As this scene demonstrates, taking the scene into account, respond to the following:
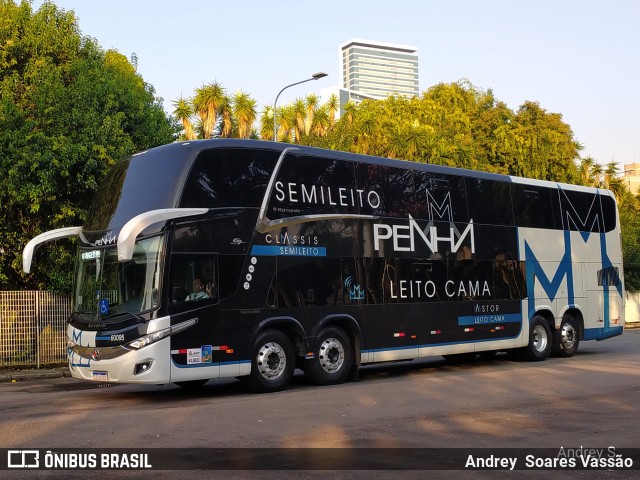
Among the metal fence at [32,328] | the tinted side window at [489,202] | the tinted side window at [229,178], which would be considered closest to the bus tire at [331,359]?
the tinted side window at [229,178]

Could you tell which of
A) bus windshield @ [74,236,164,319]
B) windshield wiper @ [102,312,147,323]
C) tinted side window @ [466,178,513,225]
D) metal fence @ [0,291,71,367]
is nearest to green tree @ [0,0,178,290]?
metal fence @ [0,291,71,367]

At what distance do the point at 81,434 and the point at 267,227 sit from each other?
A: 217 inches

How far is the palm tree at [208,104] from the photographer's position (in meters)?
47.2

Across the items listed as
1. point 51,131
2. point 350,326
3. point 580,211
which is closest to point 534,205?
point 580,211

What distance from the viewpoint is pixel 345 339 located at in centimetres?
1494

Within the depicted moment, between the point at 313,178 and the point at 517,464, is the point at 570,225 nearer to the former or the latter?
the point at 313,178

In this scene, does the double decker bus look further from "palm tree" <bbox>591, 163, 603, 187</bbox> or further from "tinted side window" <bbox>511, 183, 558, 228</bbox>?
"palm tree" <bbox>591, 163, 603, 187</bbox>

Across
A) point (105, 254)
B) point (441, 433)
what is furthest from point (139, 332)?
point (441, 433)

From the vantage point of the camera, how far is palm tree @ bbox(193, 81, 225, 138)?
47.2 metres

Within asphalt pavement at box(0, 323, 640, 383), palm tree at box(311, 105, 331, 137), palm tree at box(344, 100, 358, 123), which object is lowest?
asphalt pavement at box(0, 323, 640, 383)

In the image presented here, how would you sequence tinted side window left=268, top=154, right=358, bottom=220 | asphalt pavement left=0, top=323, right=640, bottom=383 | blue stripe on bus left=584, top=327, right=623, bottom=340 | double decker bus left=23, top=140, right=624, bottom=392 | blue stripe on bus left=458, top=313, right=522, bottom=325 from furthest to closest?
blue stripe on bus left=584, top=327, right=623, bottom=340 < asphalt pavement left=0, top=323, right=640, bottom=383 < blue stripe on bus left=458, top=313, right=522, bottom=325 < tinted side window left=268, top=154, right=358, bottom=220 < double decker bus left=23, top=140, right=624, bottom=392

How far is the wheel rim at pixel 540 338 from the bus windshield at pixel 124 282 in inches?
409

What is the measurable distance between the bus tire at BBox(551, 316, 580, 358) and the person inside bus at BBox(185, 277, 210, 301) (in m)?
10.4

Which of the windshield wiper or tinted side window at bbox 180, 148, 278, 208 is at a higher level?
tinted side window at bbox 180, 148, 278, 208
